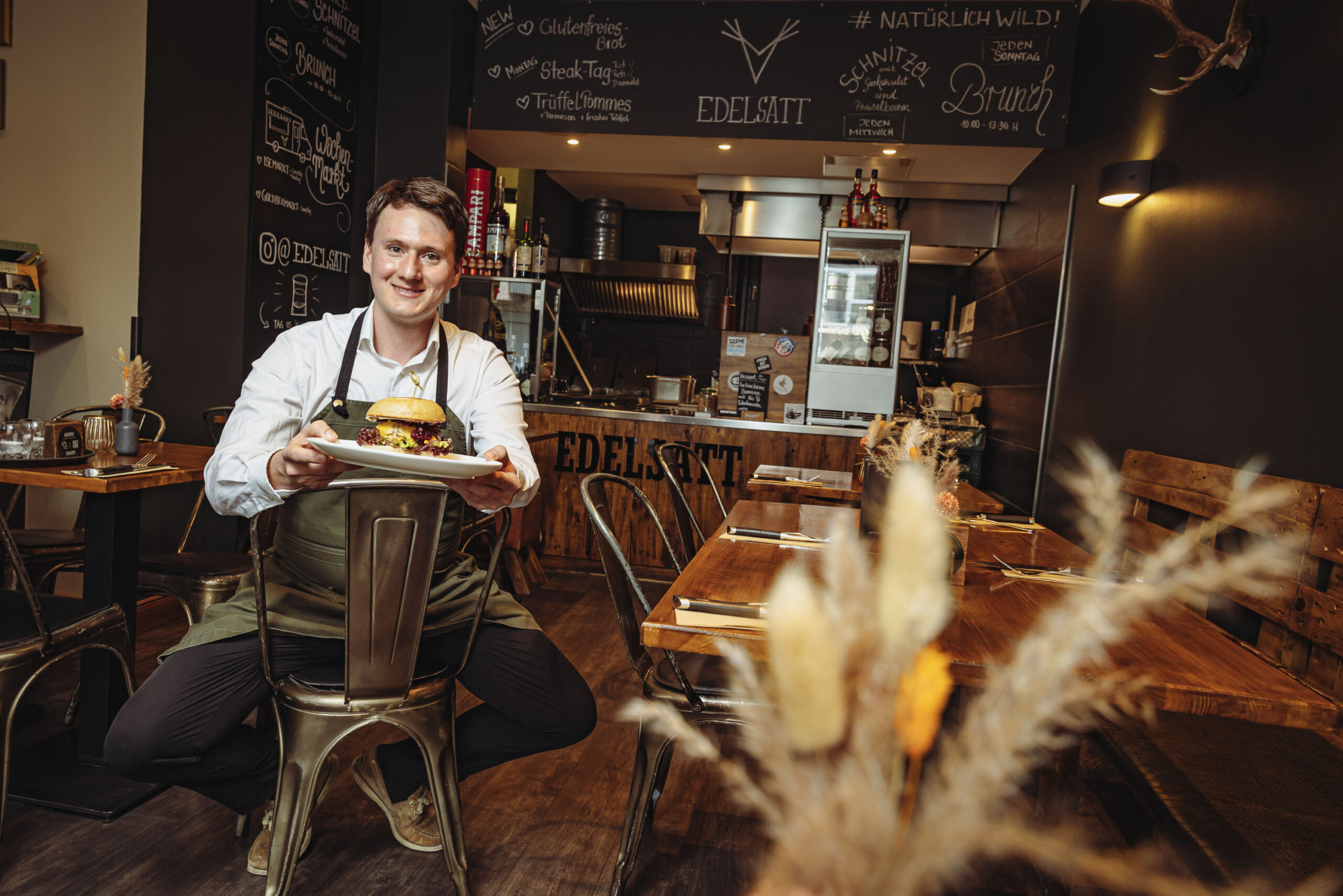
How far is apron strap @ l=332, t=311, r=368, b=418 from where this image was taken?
72.6 inches

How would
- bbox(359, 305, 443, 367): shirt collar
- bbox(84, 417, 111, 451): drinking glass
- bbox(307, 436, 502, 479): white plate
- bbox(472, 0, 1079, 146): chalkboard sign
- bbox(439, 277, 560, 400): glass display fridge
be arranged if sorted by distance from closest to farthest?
bbox(307, 436, 502, 479): white plate < bbox(359, 305, 443, 367): shirt collar < bbox(84, 417, 111, 451): drinking glass < bbox(472, 0, 1079, 146): chalkboard sign < bbox(439, 277, 560, 400): glass display fridge

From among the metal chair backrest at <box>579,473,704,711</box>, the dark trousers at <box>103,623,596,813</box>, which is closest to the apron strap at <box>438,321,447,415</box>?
the metal chair backrest at <box>579,473,704,711</box>

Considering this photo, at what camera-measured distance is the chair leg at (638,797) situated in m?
1.70

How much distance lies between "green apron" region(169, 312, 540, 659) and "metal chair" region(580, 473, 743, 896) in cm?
26

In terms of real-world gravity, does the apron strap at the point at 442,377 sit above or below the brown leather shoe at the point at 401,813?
above

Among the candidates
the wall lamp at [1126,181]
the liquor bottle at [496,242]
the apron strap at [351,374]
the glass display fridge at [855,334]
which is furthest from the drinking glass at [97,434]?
the wall lamp at [1126,181]

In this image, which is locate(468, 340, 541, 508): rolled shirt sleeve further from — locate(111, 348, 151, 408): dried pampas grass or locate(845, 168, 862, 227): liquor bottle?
locate(845, 168, 862, 227): liquor bottle

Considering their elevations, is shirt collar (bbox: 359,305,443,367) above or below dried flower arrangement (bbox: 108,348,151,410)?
above

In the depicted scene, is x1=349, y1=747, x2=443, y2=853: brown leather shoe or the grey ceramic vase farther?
the grey ceramic vase

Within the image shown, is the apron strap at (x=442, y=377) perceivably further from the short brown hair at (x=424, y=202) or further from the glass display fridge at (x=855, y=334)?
the glass display fridge at (x=855, y=334)

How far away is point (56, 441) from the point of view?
7.61 ft

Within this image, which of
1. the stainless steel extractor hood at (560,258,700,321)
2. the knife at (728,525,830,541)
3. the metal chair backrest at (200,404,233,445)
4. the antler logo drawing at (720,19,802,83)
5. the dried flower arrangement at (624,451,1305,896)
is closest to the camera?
the dried flower arrangement at (624,451,1305,896)

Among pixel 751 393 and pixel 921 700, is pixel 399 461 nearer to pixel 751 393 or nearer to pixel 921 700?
pixel 921 700

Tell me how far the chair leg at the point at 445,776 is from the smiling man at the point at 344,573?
0.14 m
